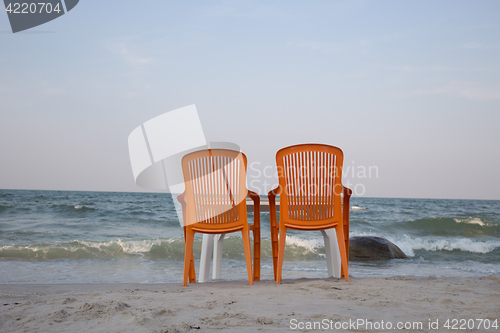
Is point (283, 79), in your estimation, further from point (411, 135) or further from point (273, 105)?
point (411, 135)

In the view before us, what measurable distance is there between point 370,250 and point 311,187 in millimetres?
3933

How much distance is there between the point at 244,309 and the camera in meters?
1.85

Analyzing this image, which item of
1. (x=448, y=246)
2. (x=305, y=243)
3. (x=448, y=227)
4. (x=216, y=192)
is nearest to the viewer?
(x=216, y=192)

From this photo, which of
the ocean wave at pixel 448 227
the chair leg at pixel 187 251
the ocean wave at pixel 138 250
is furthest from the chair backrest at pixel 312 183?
the ocean wave at pixel 448 227

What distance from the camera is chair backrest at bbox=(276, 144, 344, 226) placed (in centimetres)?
270

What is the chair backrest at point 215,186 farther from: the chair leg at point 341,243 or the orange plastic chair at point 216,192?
the chair leg at point 341,243

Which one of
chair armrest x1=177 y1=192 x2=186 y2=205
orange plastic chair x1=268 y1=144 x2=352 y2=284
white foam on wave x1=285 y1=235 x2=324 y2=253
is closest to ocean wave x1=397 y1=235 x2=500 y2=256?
white foam on wave x1=285 y1=235 x2=324 y2=253

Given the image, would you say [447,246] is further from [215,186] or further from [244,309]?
[244,309]

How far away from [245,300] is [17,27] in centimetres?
674

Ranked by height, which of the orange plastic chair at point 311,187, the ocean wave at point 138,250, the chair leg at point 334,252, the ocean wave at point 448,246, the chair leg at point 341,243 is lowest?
the ocean wave at point 448,246

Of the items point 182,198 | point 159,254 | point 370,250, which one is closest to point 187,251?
point 182,198

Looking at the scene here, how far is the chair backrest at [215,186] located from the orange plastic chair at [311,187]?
1.09ft

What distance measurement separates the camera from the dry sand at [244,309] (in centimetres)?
156

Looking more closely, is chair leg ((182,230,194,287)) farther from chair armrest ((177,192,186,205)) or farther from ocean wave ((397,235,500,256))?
ocean wave ((397,235,500,256))
